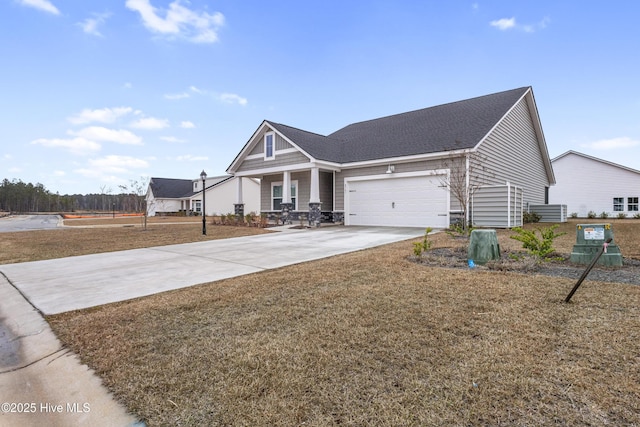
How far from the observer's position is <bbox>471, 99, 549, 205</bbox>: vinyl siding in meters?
13.4

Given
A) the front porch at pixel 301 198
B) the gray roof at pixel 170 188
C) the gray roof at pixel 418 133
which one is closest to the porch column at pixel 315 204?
the front porch at pixel 301 198

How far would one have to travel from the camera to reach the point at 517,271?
5.17 metres

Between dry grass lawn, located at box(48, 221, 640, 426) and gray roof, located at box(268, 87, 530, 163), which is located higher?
Result: gray roof, located at box(268, 87, 530, 163)

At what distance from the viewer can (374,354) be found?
2.48 m

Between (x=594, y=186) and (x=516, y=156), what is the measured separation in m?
13.1

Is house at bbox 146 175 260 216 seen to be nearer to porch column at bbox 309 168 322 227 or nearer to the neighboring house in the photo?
porch column at bbox 309 168 322 227

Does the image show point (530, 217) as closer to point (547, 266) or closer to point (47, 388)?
point (547, 266)

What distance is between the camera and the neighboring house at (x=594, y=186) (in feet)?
72.8

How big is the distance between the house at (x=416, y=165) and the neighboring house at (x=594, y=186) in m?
6.66

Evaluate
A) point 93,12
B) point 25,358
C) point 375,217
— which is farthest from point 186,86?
point 25,358

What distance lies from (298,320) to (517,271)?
4.08 metres

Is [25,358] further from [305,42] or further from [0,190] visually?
[0,190]

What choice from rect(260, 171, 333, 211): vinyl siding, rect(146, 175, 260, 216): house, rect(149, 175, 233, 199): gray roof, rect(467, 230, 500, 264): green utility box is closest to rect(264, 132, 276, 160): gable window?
rect(260, 171, 333, 211): vinyl siding

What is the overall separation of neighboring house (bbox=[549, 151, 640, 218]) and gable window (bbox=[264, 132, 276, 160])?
23.2 metres
